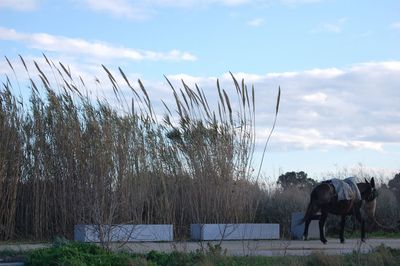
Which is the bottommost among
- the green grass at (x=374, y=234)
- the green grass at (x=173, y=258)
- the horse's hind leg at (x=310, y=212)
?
the green grass at (x=173, y=258)

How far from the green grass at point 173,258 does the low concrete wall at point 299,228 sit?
8.70 meters

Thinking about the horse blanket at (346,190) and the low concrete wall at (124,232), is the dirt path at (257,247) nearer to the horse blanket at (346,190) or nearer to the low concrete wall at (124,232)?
the low concrete wall at (124,232)

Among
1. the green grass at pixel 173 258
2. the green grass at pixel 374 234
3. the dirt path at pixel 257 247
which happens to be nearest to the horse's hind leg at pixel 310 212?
the dirt path at pixel 257 247

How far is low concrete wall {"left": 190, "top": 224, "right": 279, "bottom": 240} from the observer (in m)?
22.8

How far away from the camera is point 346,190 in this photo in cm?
2364

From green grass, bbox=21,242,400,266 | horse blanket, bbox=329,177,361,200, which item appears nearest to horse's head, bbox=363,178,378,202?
horse blanket, bbox=329,177,361,200

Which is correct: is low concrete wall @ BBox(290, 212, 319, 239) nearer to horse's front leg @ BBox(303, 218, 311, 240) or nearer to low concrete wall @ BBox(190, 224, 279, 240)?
horse's front leg @ BBox(303, 218, 311, 240)

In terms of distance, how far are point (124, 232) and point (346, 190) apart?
23.7ft

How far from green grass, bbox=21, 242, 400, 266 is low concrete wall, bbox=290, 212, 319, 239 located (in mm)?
8696

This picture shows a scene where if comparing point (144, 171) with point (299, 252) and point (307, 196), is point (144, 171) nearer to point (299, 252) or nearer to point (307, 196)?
point (299, 252)

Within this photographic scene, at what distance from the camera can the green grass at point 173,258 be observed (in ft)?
48.8

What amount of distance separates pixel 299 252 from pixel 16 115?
9722 millimetres

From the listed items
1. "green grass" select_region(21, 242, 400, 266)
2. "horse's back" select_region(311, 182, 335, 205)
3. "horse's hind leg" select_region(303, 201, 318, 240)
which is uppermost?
"horse's back" select_region(311, 182, 335, 205)

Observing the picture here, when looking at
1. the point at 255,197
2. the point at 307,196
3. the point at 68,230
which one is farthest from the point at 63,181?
the point at 307,196
